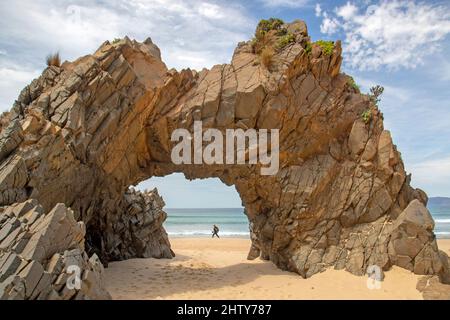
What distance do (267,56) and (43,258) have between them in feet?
36.7

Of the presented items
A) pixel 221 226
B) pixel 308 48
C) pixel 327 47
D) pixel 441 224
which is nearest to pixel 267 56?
pixel 308 48

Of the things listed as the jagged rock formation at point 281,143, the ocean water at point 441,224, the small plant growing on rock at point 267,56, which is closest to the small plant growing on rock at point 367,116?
the jagged rock formation at point 281,143

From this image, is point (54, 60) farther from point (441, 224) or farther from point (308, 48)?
point (441, 224)

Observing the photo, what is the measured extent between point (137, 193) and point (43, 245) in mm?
14784

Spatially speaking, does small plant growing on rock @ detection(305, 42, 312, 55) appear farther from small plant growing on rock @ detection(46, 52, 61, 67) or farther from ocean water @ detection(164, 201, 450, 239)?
ocean water @ detection(164, 201, 450, 239)

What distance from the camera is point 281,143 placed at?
624 inches

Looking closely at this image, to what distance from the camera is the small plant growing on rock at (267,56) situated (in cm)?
1575

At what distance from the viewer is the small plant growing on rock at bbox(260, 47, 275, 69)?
51.7 feet

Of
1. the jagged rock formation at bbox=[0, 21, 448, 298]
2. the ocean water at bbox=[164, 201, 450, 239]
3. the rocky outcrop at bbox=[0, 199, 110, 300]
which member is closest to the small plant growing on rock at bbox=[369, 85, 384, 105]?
the jagged rock formation at bbox=[0, 21, 448, 298]

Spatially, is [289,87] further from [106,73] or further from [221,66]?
[106,73]

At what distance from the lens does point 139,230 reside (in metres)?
22.4

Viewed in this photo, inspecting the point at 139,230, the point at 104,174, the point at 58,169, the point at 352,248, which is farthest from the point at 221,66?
the point at 139,230

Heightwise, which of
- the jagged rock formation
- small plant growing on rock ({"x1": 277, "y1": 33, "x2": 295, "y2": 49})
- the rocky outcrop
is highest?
small plant growing on rock ({"x1": 277, "y1": 33, "x2": 295, "y2": 49})

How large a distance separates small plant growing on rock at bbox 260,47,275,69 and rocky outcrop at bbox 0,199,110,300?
9.73 meters
